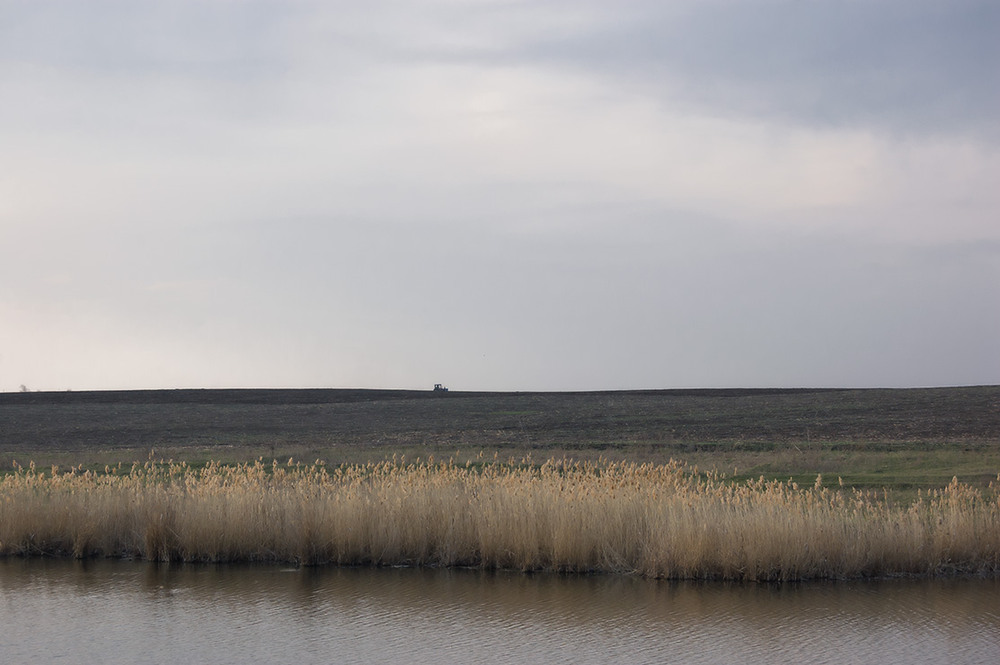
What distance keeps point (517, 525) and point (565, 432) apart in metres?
27.8

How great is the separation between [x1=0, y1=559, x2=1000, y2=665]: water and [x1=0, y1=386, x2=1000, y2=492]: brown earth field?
350 cm

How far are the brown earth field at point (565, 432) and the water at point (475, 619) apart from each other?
11.5ft

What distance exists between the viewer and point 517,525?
14.1m

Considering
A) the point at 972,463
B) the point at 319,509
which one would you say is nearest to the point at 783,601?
the point at 319,509

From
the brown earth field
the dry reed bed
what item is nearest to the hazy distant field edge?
the brown earth field

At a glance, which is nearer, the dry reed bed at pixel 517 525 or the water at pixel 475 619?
the water at pixel 475 619

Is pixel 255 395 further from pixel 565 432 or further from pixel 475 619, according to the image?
pixel 475 619

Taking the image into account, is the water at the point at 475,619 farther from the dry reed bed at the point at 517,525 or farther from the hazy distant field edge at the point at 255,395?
the hazy distant field edge at the point at 255,395

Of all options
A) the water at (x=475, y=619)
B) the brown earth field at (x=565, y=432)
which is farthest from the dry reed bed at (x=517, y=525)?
the brown earth field at (x=565, y=432)

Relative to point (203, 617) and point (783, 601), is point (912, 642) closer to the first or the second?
point (783, 601)

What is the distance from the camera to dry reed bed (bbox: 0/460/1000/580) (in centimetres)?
1305

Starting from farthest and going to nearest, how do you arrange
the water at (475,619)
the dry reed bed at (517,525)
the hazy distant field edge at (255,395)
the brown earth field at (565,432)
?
the hazy distant field edge at (255,395), the brown earth field at (565,432), the dry reed bed at (517,525), the water at (475,619)

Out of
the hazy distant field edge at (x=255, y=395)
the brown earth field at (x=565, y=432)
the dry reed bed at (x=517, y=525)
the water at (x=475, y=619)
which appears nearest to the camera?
the water at (x=475, y=619)

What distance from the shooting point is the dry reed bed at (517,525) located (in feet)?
42.8
